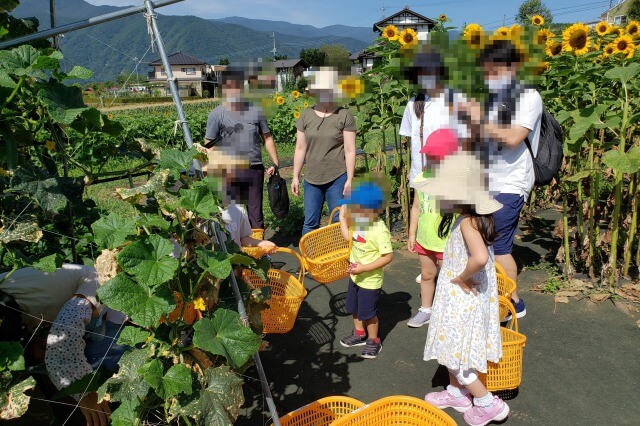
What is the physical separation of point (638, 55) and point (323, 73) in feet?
9.69

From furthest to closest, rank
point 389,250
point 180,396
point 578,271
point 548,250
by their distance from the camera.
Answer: point 548,250, point 578,271, point 389,250, point 180,396

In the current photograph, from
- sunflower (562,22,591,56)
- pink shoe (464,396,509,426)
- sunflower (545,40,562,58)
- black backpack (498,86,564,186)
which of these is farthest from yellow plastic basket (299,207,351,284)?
sunflower (545,40,562,58)

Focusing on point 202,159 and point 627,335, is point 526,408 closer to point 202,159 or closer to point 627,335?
point 627,335

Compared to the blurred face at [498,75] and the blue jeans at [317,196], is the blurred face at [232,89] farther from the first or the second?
the blurred face at [498,75]

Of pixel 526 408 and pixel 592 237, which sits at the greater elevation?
pixel 592 237

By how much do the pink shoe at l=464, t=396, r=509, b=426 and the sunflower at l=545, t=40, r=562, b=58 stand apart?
3.58 m

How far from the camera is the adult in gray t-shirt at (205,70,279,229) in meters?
2.62

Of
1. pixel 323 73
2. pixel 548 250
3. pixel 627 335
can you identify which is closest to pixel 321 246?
pixel 323 73

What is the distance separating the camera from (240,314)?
1806mm

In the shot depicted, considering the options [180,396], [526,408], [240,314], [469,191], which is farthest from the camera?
[526,408]

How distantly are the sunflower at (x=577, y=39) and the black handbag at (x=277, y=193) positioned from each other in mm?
2883

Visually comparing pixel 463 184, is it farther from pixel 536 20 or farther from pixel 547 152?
pixel 536 20

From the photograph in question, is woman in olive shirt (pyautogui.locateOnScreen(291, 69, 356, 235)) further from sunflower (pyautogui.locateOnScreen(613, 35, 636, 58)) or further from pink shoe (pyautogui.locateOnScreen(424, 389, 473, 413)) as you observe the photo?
sunflower (pyautogui.locateOnScreen(613, 35, 636, 58))

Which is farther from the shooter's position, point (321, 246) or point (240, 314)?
point (321, 246)
